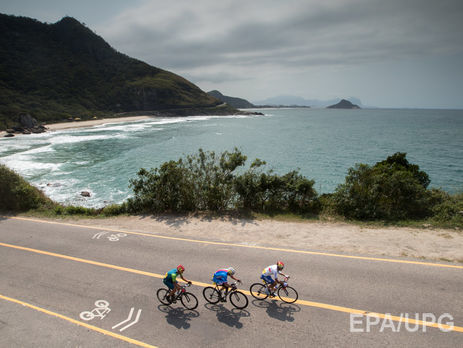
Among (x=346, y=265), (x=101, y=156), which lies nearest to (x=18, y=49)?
(x=101, y=156)

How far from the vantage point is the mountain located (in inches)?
4680

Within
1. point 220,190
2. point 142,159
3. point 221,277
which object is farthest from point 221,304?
point 142,159

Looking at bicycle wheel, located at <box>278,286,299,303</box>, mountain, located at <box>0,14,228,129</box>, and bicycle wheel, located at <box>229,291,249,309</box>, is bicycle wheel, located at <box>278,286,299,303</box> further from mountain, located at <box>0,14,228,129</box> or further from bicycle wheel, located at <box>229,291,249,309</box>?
mountain, located at <box>0,14,228,129</box>

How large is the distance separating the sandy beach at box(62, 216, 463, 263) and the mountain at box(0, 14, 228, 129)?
346 ft

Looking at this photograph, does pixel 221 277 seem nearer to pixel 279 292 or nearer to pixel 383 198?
pixel 279 292

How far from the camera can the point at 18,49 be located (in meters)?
153

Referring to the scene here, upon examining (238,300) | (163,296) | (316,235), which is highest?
(316,235)

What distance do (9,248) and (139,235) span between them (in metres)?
6.37

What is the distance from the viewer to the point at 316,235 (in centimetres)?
1239

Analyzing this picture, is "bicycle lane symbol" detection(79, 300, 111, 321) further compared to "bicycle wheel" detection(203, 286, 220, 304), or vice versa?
"bicycle wheel" detection(203, 286, 220, 304)

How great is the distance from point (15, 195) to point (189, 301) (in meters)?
17.9

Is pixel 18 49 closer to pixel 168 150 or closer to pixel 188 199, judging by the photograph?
pixel 168 150

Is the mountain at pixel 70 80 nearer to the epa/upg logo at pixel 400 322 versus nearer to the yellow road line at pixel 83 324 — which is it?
the yellow road line at pixel 83 324

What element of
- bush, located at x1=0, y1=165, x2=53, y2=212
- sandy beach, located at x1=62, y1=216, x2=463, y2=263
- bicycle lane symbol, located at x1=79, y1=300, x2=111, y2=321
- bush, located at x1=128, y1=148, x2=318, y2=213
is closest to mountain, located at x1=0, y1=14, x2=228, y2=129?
bush, located at x1=0, y1=165, x2=53, y2=212
